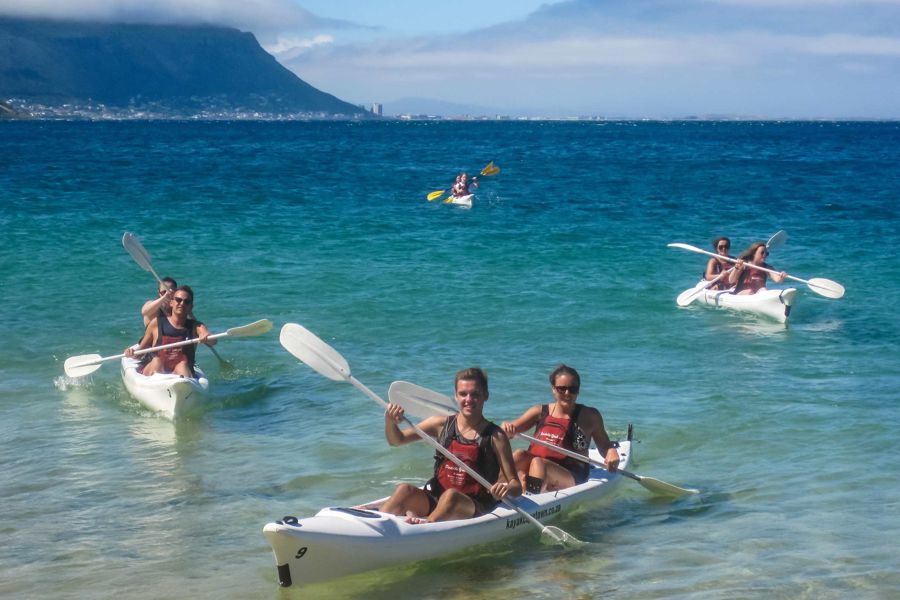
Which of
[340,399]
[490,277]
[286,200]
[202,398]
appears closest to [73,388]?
[202,398]

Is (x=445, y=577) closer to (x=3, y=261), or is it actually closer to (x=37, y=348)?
(x=37, y=348)

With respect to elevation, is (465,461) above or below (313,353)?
below

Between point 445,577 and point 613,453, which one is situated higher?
point 613,453

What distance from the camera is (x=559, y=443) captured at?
8180 mm

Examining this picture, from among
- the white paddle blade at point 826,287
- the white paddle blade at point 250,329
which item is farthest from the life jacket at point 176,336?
the white paddle blade at point 826,287

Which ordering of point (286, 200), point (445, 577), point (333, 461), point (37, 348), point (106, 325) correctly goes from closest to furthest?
point (445, 577) → point (333, 461) → point (37, 348) → point (106, 325) → point (286, 200)

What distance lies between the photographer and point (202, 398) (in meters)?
11.2

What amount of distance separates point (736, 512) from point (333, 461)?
3461 mm

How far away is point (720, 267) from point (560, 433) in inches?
404

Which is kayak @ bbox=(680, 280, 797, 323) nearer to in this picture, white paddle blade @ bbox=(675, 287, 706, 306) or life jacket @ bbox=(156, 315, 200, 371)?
white paddle blade @ bbox=(675, 287, 706, 306)

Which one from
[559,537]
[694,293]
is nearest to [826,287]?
[694,293]

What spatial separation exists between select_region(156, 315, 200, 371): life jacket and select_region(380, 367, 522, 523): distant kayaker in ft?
16.0

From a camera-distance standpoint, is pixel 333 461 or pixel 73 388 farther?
pixel 73 388

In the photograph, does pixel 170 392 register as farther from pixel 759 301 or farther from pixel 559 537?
pixel 759 301
